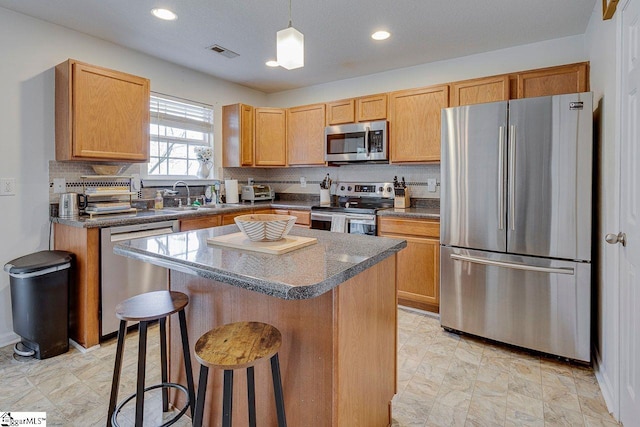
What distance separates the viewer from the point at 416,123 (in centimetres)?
346

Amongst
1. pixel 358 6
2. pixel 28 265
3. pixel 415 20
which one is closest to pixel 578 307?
pixel 415 20

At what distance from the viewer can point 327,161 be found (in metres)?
4.07

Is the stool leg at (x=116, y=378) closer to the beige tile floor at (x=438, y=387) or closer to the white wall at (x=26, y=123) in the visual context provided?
the beige tile floor at (x=438, y=387)

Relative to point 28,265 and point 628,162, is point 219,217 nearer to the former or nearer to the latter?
point 28,265

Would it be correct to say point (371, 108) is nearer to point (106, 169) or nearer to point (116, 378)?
point (106, 169)

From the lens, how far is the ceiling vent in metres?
3.27

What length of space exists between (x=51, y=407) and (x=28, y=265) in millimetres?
962

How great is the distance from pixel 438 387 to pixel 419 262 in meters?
1.28

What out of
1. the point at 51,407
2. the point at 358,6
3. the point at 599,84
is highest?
the point at 358,6

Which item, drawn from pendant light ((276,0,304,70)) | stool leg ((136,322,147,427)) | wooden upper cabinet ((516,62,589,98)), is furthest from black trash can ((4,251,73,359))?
wooden upper cabinet ((516,62,589,98))

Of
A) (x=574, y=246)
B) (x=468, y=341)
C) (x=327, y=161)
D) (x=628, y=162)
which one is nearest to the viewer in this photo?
(x=628, y=162)

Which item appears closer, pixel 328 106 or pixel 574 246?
pixel 574 246

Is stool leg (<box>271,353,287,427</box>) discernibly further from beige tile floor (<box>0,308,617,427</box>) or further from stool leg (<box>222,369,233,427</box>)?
beige tile floor (<box>0,308,617,427</box>)

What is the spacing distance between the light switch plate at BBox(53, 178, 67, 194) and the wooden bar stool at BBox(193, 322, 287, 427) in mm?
2422
